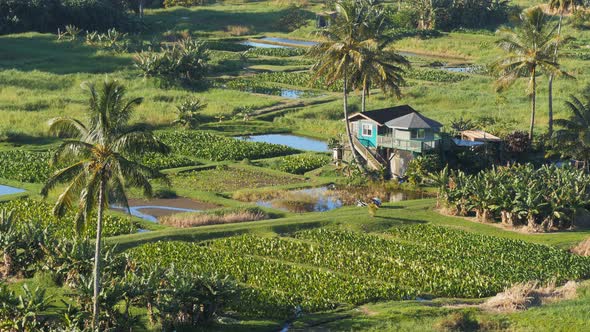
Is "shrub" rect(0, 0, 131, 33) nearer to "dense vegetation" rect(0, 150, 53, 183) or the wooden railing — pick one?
"dense vegetation" rect(0, 150, 53, 183)

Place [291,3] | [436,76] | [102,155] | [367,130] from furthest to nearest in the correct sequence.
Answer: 1. [291,3]
2. [436,76]
3. [367,130]
4. [102,155]

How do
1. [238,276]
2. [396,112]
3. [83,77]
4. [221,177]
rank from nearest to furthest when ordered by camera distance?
[238,276] < [221,177] < [396,112] < [83,77]

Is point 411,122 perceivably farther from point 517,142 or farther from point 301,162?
point 517,142

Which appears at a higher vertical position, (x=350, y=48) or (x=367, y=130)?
(x=350, y=48)

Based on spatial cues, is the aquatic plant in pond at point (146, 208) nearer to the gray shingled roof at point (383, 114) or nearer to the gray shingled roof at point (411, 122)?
the gray shingled roof at point (411, 122)

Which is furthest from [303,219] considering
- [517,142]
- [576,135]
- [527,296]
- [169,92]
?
[169,92]

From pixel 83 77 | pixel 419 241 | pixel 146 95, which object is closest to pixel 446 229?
pixel 419 241

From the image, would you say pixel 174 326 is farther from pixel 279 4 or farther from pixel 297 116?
pixel 279 4
